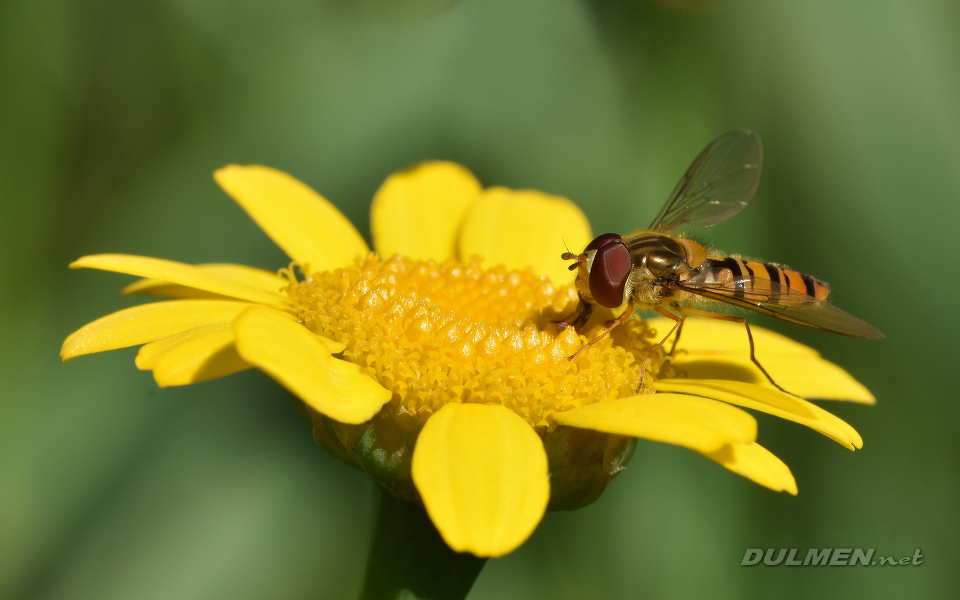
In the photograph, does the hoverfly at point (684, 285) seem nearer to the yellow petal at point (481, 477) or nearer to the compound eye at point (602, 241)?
the compound eye at point (602, 241)

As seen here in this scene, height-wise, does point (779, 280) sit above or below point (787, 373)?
above

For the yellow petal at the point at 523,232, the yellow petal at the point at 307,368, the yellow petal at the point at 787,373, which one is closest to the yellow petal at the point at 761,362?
the yellow petal at the point at 787,373

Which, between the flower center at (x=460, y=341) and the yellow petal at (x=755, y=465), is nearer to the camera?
the yellow petal at (x=755, y=465)

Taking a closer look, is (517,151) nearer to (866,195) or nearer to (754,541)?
(866,195)

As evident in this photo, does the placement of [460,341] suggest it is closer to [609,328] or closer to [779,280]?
[609,328]

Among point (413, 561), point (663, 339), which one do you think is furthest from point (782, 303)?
point (413, 561)

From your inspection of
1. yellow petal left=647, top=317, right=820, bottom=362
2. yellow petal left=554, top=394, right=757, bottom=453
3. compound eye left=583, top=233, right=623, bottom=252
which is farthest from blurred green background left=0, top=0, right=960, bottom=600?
yellow petal left=554, top=394, right=757, bottom=453
